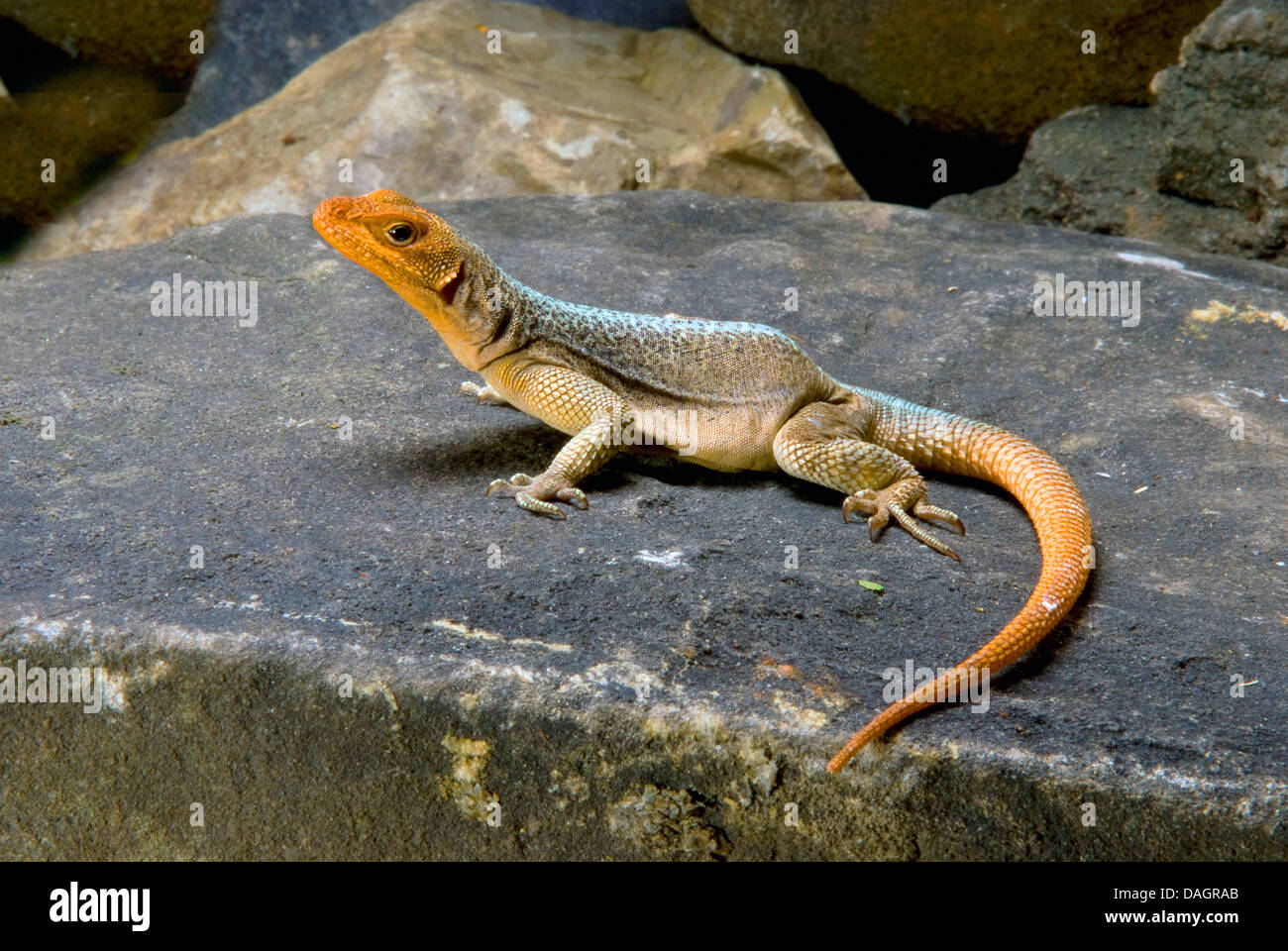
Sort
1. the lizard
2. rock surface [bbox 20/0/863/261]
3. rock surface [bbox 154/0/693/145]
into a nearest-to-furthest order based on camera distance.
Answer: the lizard, rock surface [bbox 20/0/863/261], rock surface [bbox 154/0/693/145]

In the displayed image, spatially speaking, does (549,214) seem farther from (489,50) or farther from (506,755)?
(506,755)

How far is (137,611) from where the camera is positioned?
11.4ft

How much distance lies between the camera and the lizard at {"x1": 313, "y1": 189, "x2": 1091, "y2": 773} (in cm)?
449

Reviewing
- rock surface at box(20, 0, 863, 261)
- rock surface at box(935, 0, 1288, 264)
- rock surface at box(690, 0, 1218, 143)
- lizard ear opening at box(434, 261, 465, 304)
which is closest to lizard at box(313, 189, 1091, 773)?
lizard ear opening at box(434, 261, 465, 304)

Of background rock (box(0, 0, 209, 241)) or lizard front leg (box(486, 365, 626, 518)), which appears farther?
background rock (box(0, 0, 209, 241))

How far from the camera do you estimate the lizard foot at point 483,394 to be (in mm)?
5512

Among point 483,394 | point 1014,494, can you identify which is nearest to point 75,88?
point 483,394

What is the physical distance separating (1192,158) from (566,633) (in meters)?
6.52

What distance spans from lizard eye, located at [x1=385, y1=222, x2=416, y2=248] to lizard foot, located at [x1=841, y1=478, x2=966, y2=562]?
2094mm

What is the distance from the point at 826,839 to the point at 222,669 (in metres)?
1.86

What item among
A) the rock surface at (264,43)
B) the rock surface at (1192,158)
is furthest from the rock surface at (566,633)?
the rock surface at (264,43)

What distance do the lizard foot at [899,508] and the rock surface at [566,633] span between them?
0.47 ft

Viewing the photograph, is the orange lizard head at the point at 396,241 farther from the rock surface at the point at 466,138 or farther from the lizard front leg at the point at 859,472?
the rock surface at the point at 466,138

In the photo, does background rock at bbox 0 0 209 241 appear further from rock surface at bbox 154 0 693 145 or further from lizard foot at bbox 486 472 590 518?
lizard foot at bbox 486 472 590 518
